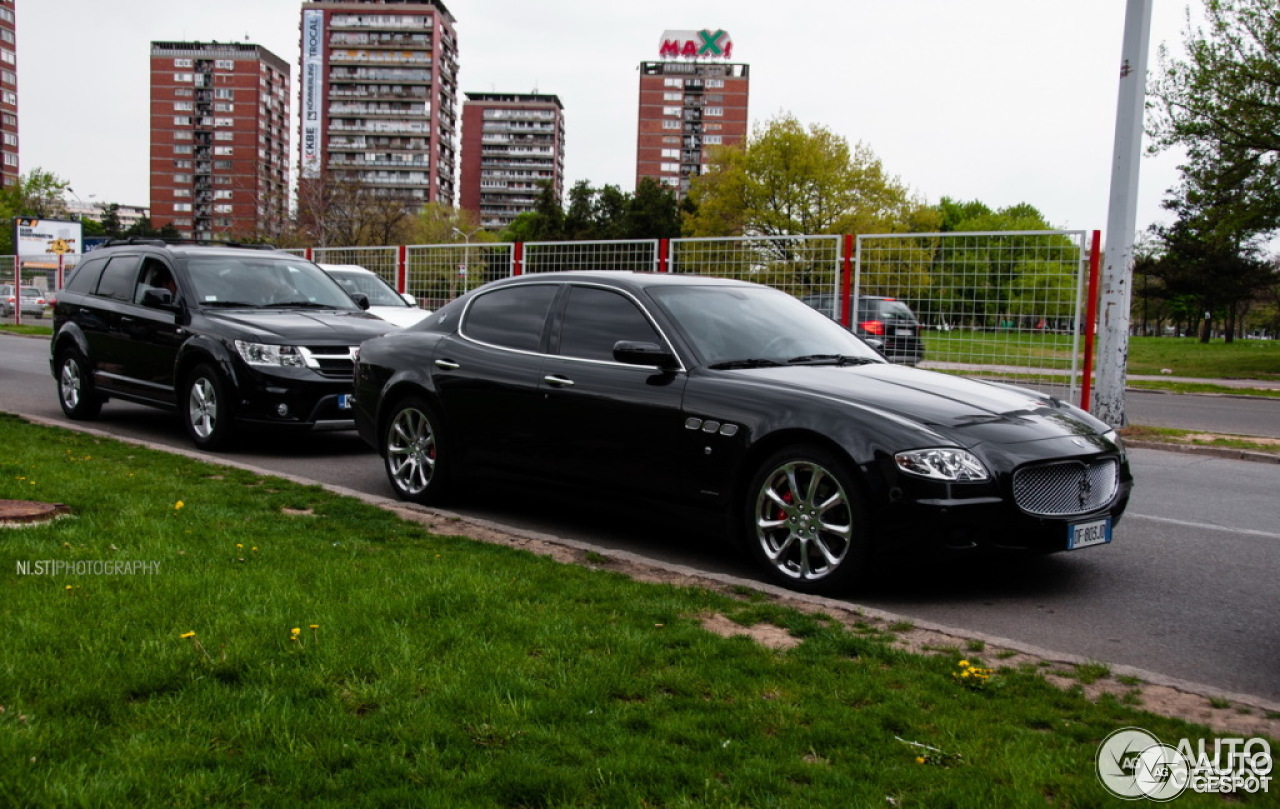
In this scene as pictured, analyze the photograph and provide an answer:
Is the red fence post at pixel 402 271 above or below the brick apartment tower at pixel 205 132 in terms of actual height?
below

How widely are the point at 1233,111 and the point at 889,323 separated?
1582 cm

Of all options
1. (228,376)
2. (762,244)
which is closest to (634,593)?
(228,376)

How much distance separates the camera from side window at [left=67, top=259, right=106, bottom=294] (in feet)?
38.5

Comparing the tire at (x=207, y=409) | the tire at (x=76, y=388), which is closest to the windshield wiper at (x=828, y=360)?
the tire at (x=207, y=409)

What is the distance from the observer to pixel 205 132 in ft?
534

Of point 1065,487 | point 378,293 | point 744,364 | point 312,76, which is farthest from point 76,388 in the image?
point 312,76

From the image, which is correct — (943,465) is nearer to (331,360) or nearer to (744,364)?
(744,364)

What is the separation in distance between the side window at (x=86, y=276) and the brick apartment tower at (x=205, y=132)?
6204 inches

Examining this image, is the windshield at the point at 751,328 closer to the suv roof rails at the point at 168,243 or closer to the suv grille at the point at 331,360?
Answer: the suv grille at the point at 331,360

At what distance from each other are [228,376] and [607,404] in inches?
184

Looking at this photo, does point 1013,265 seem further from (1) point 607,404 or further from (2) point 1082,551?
(1) point 607,404

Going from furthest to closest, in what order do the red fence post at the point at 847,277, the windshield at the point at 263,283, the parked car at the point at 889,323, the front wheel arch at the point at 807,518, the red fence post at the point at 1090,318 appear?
the red fence post at the point at 847,277 < the parked car at the point at 889,323 < the red fence post at the point at 1090,318 < the windshield at the point at 263,283 < the front wheel arch at the point at 807,518

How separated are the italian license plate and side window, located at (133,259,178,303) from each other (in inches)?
335

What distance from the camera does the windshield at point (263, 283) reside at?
10.7 meters
